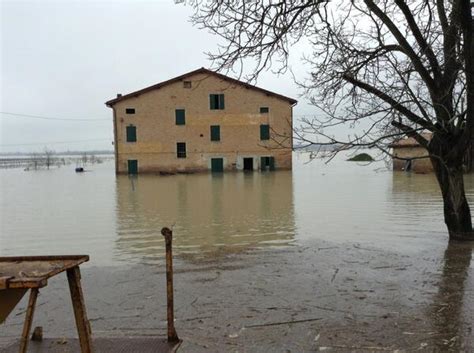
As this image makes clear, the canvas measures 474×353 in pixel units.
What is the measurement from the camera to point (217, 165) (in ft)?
153

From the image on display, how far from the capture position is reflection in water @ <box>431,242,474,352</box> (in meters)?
4.73

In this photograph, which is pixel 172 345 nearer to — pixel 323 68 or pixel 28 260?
pixel 28 260

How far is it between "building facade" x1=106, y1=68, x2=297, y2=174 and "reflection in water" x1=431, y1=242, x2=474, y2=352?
125 feet

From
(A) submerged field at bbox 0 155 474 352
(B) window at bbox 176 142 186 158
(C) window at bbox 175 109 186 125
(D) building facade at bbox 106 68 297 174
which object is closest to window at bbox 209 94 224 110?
(D) building facade at bbox 106 68 297 174

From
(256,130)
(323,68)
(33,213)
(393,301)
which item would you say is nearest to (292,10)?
(323,68)

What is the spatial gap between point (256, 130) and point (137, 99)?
36.8 feet

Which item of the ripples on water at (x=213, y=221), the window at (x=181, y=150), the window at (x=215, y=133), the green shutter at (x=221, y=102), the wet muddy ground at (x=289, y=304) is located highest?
the green shutter at (x=221, y=102)

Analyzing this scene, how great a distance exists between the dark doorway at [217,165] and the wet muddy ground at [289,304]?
121 ft

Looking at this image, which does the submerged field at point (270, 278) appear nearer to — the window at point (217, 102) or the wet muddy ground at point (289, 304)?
the wet muddy ground at point (289, 304)

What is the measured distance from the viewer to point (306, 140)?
7871 mm

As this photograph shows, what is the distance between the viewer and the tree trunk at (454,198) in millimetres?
9680

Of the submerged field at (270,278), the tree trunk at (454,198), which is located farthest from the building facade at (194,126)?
the tree trunk at (454,198)

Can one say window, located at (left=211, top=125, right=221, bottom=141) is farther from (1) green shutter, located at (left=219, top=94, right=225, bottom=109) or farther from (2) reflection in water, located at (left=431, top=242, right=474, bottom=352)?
(2) reflection in water, located at (left=431, top=242, right=474, bottom=352)

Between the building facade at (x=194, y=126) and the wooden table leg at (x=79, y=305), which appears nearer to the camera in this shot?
the wooden table leg at (x=79, y=305)
